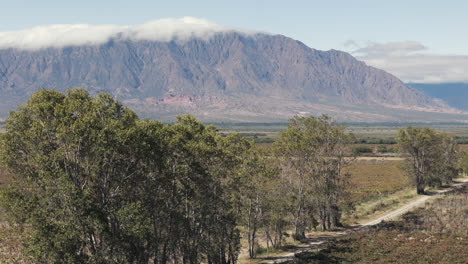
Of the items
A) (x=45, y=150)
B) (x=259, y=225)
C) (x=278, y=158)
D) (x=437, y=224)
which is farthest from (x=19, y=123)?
(x=437, y=224)

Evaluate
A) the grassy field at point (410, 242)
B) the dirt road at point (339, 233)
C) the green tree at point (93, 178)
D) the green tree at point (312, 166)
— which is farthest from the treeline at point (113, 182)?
the green tree at point (312, 166)

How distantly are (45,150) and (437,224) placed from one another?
185 feet

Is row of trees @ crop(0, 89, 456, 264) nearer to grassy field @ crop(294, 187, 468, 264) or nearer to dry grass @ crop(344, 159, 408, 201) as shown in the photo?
grassy field @ crop(294, 187, 468, 264)

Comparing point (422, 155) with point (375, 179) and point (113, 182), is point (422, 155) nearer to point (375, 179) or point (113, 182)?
point (375, 179)

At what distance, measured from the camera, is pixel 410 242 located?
2151 inches

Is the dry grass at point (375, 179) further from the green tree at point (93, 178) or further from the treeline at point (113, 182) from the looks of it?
the green tree at point (93, 178)

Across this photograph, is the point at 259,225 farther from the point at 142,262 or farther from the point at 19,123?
the point at 19,123

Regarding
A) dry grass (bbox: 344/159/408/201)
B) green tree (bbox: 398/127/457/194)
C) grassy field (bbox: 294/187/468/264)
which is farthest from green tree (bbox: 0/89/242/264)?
green tree (bbox: 398/127/457/194)

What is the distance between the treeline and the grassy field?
12.6 metres

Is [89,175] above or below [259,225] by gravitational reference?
above

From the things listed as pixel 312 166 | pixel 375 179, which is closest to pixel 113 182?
pixel 312 166

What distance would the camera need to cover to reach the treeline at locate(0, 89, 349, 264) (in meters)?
29.8

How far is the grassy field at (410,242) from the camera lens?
46.6 meters

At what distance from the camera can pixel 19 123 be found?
103 ft
